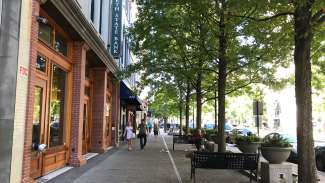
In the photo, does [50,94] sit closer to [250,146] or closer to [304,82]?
[304,82]

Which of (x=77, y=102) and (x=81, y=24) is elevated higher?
(x=81, y=24)

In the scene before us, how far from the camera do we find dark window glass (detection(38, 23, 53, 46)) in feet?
34.3

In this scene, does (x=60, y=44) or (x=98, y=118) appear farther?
(x=98, y=118)

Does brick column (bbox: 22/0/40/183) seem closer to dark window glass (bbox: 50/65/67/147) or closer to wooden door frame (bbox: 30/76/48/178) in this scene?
wooden door frame (bbox: 30/76/48/178)

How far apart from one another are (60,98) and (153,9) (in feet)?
14.4

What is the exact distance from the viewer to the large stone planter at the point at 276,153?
10.1 m

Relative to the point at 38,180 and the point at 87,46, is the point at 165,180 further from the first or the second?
the point at 87,46

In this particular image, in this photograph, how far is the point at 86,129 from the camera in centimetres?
1733

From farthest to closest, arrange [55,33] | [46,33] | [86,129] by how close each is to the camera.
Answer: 1. [86,129]
2. [55,33]
3. [46,33]

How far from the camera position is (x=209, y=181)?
1075 cm

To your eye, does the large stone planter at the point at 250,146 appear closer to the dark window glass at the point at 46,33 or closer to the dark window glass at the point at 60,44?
the dark window glass at the point at 60,44

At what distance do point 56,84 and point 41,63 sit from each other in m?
1.50

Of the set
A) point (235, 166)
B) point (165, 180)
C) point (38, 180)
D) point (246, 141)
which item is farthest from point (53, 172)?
point (246, 141)

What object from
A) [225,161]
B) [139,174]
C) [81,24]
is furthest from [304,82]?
[81,24]
